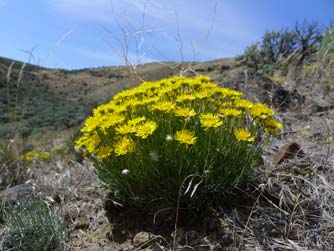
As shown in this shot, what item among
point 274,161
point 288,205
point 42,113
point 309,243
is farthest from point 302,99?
point 42,113

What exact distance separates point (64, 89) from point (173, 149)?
39.6m

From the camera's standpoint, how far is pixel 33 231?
10.1 feet

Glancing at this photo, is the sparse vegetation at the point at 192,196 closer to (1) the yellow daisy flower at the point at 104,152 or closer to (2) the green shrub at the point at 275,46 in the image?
(1) the yellow daisy flower at the point at 104,152

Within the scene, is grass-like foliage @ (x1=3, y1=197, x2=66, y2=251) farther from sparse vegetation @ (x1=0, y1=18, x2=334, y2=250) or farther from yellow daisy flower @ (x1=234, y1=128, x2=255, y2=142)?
yellow daisy flower @ (x1=234, y1=128, x2=255, y2=142)

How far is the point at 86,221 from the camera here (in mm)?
3418

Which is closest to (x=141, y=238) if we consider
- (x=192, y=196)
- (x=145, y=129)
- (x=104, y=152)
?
(x=192, y=196)

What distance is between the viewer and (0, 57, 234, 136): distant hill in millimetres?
13464

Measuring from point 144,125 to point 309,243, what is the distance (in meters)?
1.27

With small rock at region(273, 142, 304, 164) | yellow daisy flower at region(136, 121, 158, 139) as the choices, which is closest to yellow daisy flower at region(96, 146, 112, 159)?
yellow daisy flower at region(136, 121, 158, 139)

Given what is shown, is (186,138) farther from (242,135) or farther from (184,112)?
(242,135)

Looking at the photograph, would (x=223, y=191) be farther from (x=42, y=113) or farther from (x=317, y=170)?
(x=42, y=113)

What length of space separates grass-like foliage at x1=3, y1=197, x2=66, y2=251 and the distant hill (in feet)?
7.62

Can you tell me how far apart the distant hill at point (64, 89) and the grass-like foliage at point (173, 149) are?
2087 millimetres

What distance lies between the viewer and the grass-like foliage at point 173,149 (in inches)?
109
